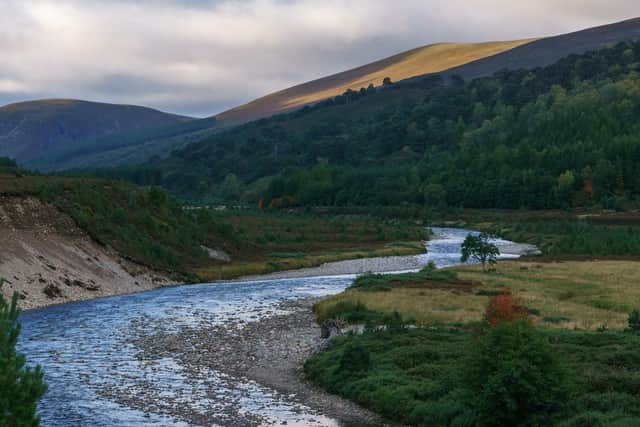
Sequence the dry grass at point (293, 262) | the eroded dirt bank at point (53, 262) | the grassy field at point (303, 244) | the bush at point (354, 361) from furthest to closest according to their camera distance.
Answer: the grassy field at point (303, 244), the dry grass at point (293, 262), the eroded dirt bank at point (53, 262), the bush at point (354, 361)

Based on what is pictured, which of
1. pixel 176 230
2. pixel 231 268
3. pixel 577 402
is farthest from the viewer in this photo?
pixel 176 230

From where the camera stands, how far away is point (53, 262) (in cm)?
7044

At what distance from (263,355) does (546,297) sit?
3017 cm

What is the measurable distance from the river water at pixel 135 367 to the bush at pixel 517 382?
656 centimetres

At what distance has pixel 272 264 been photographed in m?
98.4

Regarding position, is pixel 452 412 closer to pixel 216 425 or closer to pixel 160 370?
pixel 216 425

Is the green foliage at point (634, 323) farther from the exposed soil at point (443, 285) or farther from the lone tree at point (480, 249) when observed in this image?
the lone tree at point (480, 249)

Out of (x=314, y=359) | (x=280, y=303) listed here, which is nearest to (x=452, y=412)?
(x=314, y=359)

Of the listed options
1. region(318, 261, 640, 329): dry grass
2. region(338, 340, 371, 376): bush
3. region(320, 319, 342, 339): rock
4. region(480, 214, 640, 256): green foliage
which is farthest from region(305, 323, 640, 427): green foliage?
region(480, 214, 640, 256): green foliage

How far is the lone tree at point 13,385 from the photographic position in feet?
65.5

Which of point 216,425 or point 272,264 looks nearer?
point 216,425

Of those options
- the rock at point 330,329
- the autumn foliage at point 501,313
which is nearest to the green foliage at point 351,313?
the rock at point 330,329

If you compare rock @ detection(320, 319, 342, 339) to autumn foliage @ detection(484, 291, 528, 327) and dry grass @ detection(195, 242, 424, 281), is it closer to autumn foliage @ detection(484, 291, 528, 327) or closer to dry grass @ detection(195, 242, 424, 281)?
autumn foliage @ detection(484, 291, 528, 327)

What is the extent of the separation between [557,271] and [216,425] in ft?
204
